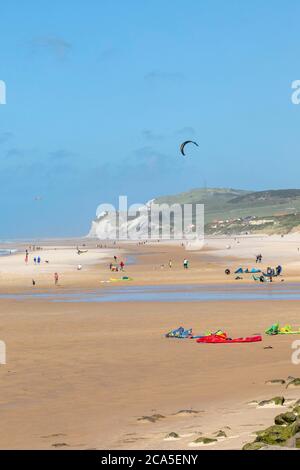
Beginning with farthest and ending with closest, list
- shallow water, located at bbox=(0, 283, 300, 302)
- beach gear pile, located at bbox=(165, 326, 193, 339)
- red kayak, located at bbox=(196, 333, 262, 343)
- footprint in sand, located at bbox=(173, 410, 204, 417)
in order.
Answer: shallow water, located at bbox=(0, 283, 300, 302)
beach gear pile, located at bbox=(165, 326, 193, 339)
red kayak, located at bbox=(196, 333, 262, 343)
footprint in sand, located at bbox=(173, 410, 204, 417)

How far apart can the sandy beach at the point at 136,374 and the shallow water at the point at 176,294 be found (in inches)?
62.3

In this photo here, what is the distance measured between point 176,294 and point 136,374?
21.4 m

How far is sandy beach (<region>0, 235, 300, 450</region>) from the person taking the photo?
11.7m

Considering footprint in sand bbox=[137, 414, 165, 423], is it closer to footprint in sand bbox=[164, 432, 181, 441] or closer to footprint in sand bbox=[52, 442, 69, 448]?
footprint in sand bbox=[164, 432, 181, 441]

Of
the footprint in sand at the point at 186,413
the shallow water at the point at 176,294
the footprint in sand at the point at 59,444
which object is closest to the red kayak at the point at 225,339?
the footprint in sand at the point at 186,413

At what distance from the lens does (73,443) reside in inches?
441

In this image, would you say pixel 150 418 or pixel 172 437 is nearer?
pixel 172 437

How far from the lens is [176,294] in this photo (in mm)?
38219

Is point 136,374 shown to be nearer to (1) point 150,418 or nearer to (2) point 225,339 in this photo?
(1) point 150,418

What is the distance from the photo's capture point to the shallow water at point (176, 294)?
35.2m

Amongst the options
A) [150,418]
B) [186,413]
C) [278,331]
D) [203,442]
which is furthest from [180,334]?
[203,442]

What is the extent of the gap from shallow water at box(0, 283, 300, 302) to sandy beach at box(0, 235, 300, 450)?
1.58 meters

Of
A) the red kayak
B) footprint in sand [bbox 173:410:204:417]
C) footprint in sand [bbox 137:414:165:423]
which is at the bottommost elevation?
footprint in sand [bbox 137:414:165:423]

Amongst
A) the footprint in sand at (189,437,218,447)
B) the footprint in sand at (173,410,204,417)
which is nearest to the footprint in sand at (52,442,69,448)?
the footprint in sand at (189,437,218,447)
